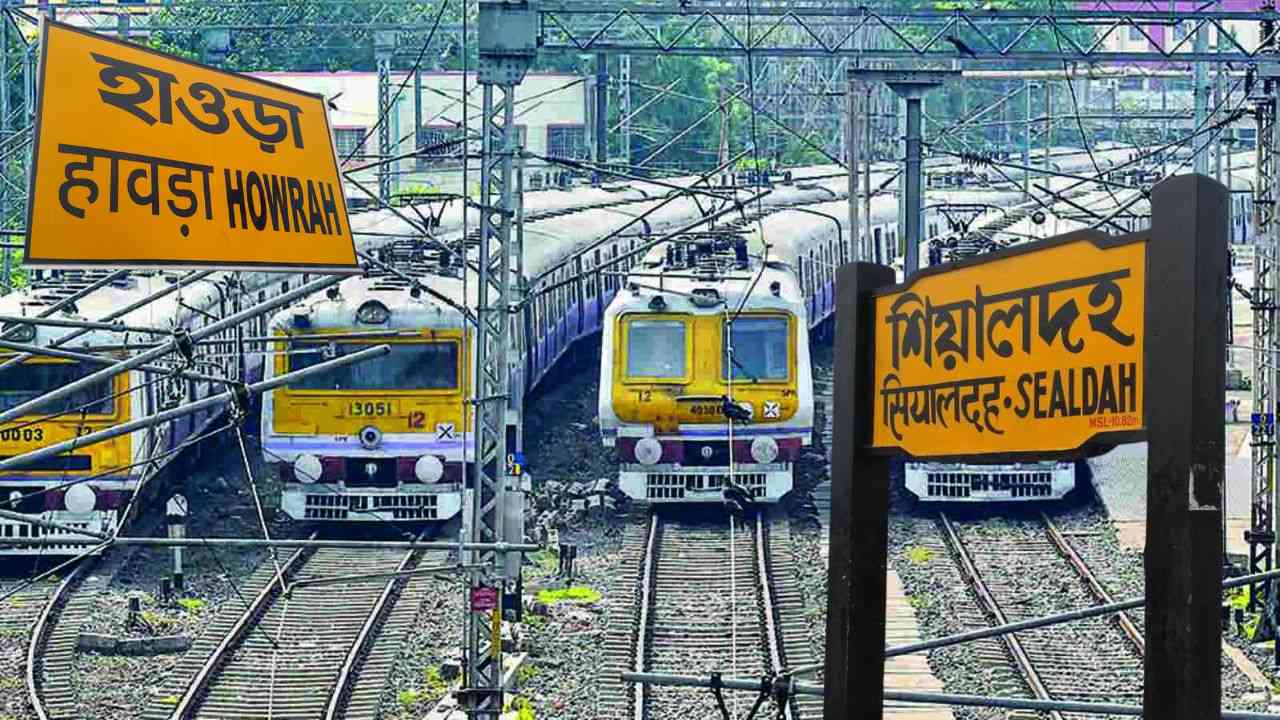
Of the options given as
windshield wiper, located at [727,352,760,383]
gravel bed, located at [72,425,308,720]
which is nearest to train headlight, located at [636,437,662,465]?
windshield wiper, located at [727,352,760,383]

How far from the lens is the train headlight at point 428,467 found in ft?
71.2

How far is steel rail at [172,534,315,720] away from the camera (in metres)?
16.6

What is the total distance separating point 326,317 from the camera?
71.2 feet

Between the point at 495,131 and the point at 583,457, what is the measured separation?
1048 cm

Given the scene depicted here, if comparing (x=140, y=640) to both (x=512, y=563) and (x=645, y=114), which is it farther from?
(x=645, y=114)

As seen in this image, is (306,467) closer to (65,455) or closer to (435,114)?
(65,455)

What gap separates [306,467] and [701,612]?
4260 millimetres

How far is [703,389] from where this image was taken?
2236 centimetres

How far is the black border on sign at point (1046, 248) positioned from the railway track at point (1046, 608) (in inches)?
344

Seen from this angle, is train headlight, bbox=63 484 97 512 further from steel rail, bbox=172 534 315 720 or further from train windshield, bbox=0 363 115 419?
steel rail, bbox=172 534 315 720

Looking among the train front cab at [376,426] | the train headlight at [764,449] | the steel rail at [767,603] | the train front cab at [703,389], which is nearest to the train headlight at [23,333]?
the train front cab at [376,426]

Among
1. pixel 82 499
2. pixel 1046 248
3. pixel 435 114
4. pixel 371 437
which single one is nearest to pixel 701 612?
pixel 371 437

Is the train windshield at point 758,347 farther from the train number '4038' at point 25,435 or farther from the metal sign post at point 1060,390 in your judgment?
the metal sign post at point 1060,390

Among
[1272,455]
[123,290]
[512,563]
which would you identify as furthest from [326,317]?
[1272,455]
